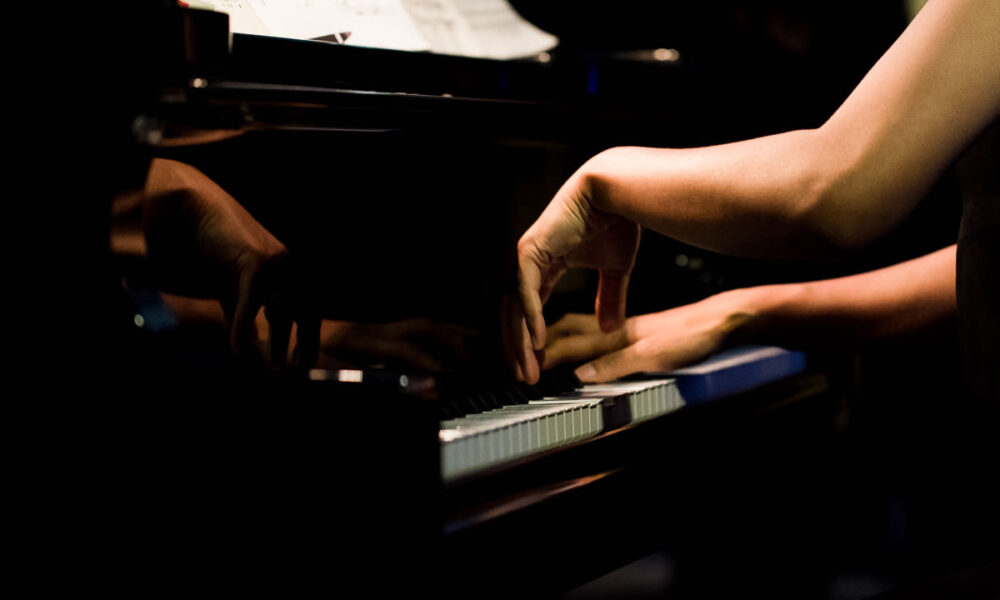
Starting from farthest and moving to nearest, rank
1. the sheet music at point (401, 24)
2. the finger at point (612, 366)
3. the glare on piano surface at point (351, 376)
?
the sheet music at point (401, 24) < the finger at point (612, 366) < the glare on piano surface at point (351, 376)

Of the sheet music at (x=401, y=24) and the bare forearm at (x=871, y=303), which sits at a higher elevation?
the sheet music at (x=401, y=24)

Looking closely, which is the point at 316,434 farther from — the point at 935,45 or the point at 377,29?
the point at 377,29

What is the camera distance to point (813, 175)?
38.7 inches

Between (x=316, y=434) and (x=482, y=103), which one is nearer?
(x=316, y=434)

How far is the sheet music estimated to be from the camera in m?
1.30

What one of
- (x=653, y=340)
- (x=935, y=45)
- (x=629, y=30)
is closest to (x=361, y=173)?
(x=653, y=340)

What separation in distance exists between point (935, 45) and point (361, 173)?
634mm

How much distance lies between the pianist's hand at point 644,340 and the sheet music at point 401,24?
1.79 feet

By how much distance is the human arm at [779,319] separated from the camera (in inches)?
49.2

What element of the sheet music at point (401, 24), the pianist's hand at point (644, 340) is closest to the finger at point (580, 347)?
the pianist's hand at point (644, 340)

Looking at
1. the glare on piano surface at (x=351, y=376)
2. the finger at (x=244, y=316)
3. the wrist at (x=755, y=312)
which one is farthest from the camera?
the wrist at (x=755, y=312)

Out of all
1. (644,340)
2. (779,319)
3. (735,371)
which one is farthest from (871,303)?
(644,340)

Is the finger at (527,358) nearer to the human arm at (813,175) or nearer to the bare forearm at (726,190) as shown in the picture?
the human arm at (813,175)

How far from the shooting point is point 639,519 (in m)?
1.13
